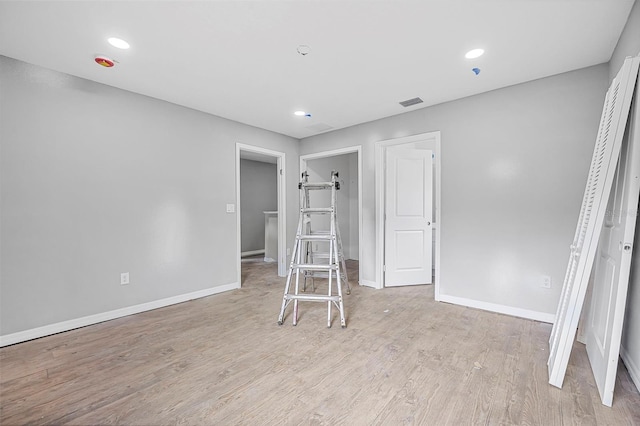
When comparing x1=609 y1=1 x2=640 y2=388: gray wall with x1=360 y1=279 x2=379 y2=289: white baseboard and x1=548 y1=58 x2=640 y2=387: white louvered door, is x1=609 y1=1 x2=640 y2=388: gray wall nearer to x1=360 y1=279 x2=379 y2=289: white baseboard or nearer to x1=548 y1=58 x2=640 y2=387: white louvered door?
x1=548 y1=58 x2=640 y2=387: white louvered door

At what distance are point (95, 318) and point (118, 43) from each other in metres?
2.53

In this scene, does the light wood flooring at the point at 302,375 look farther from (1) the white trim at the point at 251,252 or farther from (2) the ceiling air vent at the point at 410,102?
(1) the white trim at the point at 251,252

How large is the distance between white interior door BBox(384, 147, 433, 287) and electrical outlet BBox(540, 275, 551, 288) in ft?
5.08

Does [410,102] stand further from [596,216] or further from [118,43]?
[118,43]

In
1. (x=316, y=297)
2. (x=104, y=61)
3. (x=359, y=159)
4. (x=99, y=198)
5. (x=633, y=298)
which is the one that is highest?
(x=104, y=61)

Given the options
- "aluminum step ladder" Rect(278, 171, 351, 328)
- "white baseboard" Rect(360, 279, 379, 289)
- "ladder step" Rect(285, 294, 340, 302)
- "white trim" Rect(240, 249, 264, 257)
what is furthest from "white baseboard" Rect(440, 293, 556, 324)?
"white trim" Rect(240, 249, 264, 257)

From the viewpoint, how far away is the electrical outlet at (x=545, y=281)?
107 inches

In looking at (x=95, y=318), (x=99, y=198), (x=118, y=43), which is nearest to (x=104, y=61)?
(x=118, y=43)

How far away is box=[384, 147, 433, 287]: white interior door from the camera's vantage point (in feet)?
13.2

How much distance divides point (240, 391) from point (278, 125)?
3.47 m

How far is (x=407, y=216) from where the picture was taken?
13.3 feet

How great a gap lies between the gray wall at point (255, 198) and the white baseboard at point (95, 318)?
10.4 feet

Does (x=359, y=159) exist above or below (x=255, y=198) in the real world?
above

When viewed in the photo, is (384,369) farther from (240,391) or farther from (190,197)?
(190,197)
